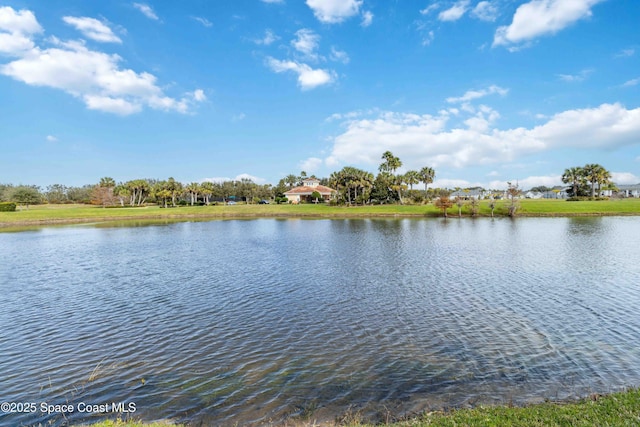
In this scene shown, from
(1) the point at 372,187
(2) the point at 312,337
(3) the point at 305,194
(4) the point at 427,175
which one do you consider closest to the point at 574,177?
(4) the point at 427,175

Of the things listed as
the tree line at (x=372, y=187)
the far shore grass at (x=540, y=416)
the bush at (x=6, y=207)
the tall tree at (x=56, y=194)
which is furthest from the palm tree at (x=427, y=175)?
the tall tree at (x=56, y=194)

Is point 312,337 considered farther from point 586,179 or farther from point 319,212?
point 586,179

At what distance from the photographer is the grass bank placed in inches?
3002

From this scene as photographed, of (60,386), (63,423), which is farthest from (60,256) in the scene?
(63,423)

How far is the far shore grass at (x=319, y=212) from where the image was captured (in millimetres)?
75875

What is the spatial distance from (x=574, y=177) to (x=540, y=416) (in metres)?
124

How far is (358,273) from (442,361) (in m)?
14.2

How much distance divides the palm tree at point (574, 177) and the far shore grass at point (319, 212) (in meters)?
14.1

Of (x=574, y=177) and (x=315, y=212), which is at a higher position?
(x=574, y=177)

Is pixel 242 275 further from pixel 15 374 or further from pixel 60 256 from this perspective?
pixel 60 256

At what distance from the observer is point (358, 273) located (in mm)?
25547

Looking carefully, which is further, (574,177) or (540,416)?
(574,177)

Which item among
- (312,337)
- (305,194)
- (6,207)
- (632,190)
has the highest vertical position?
(632,190)

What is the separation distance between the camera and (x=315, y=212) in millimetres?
94062
